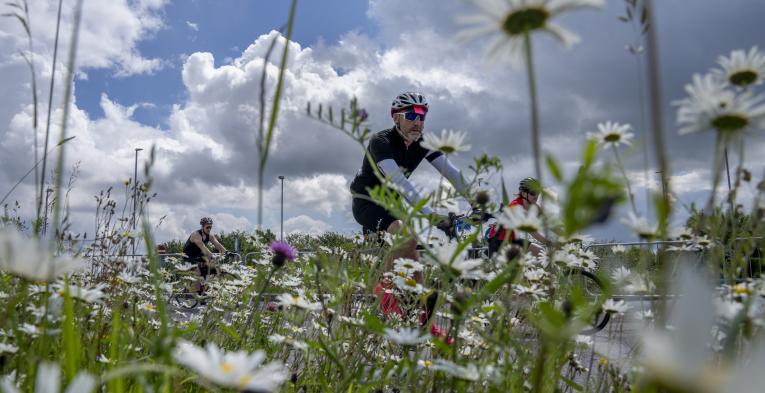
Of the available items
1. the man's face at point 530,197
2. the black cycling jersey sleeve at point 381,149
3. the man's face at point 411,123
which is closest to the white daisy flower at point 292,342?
the black cycling jersey sleeve at point 381,149

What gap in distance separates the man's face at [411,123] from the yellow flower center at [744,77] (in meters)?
2.82

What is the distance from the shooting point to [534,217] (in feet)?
3.01

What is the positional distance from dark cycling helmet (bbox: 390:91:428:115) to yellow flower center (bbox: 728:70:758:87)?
2899 mm

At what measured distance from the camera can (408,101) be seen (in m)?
3.84

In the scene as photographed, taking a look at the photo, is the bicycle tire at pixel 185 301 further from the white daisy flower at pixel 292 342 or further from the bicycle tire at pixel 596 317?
the bicycle tire at pixel 596 317

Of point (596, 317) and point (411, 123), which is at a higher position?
point (411, 123)

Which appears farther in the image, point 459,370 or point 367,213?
point 367,213

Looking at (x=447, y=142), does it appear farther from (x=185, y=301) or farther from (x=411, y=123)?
(x=185, y=301)

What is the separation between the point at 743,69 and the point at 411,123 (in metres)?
2.88

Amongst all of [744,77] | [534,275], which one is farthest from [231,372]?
[534,275]

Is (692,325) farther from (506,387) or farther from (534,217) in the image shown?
(506,387)

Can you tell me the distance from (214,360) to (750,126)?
0.67m

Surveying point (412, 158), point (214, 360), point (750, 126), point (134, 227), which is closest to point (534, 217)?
point (750, 126)

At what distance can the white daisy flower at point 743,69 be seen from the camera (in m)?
0.91
